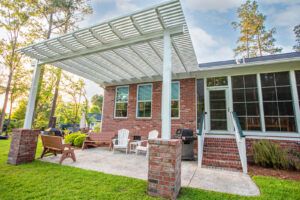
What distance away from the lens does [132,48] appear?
4.46 metres

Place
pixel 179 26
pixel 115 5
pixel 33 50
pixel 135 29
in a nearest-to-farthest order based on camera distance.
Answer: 1. pixel 179 26
2. pixel 135 29
3. pixel 33 50
4. pixel 115 5

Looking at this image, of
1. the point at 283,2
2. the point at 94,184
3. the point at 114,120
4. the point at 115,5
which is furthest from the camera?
the point at 283,2

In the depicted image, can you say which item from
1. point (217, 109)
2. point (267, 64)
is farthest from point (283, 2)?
point (217, 109)

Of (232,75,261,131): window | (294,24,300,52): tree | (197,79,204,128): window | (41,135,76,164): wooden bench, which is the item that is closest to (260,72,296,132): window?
(232,75,261,131): window

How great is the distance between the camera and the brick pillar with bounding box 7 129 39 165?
427 centimetres

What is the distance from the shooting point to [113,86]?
8.85 metres

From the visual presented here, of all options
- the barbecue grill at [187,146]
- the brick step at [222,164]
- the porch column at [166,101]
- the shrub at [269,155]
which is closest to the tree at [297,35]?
the shrub at [269,155]

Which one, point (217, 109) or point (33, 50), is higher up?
point (33, 50)

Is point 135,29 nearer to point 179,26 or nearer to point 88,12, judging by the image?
point 179,26

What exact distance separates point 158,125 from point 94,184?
14.9ft

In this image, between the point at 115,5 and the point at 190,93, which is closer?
the point at 115,5

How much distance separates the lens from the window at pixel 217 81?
6500 millimetres

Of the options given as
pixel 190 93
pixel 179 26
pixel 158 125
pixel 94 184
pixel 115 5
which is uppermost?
pixel 115 5

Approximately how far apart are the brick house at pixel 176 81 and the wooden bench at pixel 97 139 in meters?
1.04
